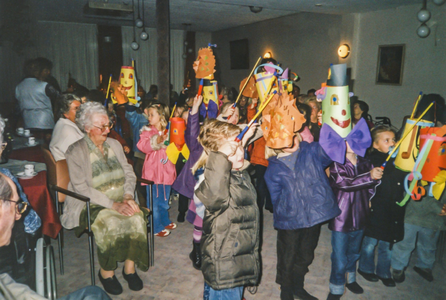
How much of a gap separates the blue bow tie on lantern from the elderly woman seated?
1518mm

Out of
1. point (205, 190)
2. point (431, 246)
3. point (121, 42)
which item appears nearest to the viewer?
point (205, 190)

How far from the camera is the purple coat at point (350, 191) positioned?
2389 millimetres

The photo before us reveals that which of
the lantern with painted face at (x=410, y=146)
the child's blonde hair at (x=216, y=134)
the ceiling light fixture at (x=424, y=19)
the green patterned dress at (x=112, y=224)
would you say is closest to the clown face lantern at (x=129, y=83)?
the green patterned dress at (x=112, y=224)

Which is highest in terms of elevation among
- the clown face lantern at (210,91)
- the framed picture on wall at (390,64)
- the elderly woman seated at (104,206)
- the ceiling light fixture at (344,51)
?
the ceiling light fixture at (344,51)

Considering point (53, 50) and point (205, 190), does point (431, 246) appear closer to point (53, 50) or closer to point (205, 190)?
point (205, 190)

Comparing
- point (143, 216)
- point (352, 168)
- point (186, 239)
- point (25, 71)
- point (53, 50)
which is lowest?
point (186, 239)

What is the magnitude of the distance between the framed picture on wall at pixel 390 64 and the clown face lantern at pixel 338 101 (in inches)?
208

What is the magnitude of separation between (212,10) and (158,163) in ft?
19.9

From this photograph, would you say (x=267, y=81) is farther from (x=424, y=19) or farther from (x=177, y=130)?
(x=424, y=19)

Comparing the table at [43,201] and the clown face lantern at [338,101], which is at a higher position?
the clown face lantern at [338,101]

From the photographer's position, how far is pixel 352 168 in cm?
241

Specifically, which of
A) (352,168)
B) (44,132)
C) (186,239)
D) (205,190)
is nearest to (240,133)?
(205,190)

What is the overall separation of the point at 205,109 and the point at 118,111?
86.4 inches

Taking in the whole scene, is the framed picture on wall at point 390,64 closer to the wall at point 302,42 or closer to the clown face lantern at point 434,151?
the wall at point 302,42
